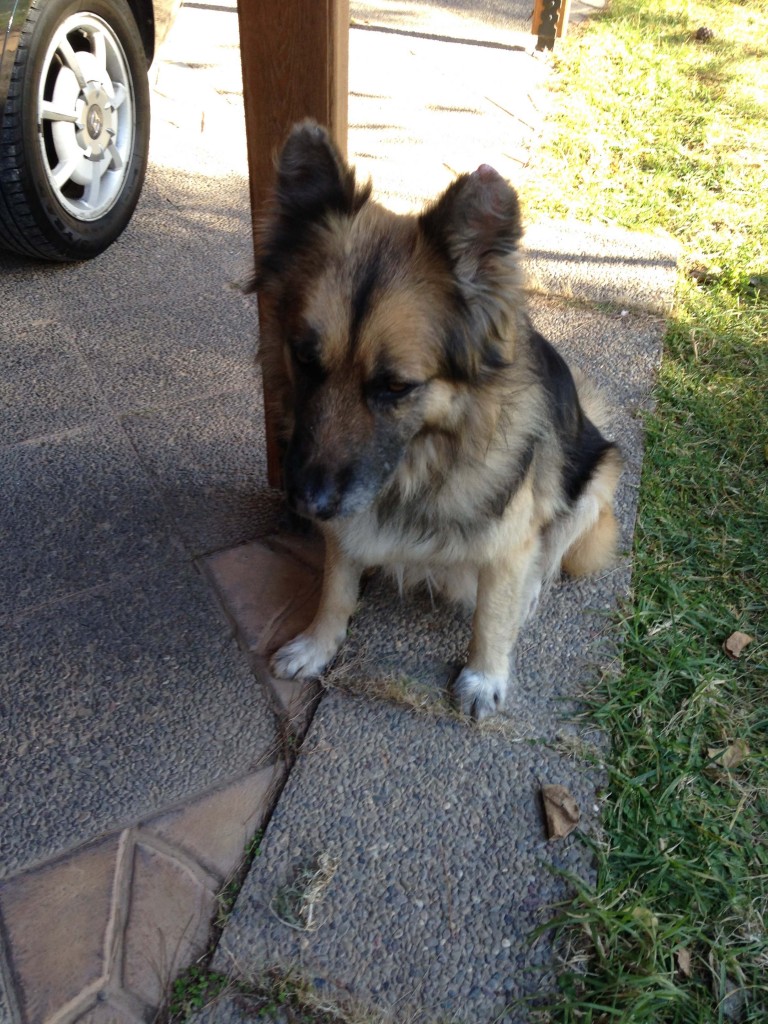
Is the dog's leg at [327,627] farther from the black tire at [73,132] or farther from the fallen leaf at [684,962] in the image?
the black tire at [73,132]

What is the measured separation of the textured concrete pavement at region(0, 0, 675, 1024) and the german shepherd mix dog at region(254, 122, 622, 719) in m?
0.21

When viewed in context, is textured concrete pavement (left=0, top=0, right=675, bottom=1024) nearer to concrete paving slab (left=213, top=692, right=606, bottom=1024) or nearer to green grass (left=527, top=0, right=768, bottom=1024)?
concrete paving slab (left=213, top=692, right=606, bottom=1024)

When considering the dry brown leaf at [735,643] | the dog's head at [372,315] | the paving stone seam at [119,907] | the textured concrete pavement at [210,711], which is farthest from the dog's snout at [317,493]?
the dry brown leaf at [735,643]

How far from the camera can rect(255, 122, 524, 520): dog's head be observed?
2004mm

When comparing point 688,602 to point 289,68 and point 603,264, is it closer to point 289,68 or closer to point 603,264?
point 289,68

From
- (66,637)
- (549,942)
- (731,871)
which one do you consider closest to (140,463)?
(66,637)

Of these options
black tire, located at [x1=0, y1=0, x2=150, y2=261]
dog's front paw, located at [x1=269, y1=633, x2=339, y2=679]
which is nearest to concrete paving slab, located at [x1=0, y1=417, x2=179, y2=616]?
dog's front paw, located at [x1=269, y1=633, x2=339, y2=679]

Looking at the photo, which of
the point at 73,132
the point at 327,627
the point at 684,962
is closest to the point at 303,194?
the point at 327,627

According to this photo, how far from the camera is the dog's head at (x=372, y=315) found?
6.57ft

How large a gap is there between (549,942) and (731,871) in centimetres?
55

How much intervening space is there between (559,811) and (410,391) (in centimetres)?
121

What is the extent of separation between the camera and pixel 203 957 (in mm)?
1983

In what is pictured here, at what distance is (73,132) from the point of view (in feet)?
13.3

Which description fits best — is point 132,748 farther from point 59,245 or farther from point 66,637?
point 59,245
